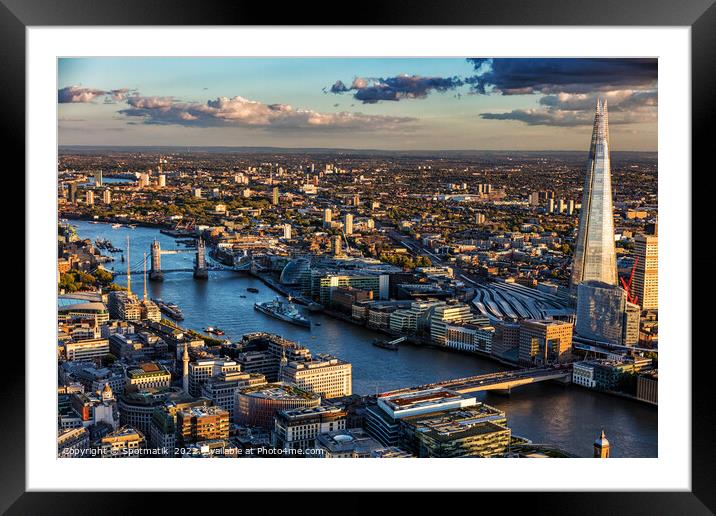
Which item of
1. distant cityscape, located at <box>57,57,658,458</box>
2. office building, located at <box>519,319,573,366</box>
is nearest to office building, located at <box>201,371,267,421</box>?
distant cityscape, located at <box>57,57,658,458</box>

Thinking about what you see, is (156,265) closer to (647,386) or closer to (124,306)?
(124,306)

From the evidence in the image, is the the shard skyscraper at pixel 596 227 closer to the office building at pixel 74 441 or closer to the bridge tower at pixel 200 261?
the bridge tower at pixel 200 261

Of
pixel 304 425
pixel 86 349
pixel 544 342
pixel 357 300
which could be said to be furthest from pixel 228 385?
pixel 544 342

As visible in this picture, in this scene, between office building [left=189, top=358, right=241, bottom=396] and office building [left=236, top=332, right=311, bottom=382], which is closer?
office building [left=189, top=358, right=241, bottom=396]

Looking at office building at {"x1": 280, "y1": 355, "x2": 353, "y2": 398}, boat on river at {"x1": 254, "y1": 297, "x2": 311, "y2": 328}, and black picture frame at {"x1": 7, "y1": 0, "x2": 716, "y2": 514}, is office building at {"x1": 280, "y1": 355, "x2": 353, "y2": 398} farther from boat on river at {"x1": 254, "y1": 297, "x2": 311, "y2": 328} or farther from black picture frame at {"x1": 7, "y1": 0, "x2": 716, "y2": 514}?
black picture frame at {"x1": 7, "y1": 0, "x2": 716, "y2": 514}

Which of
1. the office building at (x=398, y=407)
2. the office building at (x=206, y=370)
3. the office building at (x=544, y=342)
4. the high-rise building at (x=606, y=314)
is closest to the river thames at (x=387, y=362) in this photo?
the office building at (x=544, y=342)
